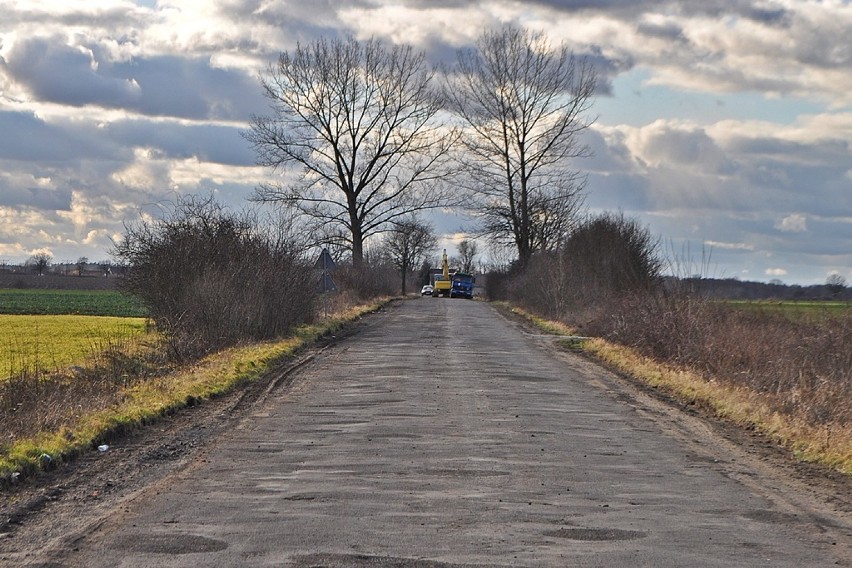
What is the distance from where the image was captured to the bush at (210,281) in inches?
1038

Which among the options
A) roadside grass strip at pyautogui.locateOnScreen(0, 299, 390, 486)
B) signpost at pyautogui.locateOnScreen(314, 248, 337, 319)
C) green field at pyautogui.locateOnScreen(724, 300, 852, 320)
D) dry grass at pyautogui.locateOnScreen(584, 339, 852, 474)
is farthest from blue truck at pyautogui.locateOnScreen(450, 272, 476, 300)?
dry grass at pyautogui.locateOnScreen(584, 339, 852, 474)

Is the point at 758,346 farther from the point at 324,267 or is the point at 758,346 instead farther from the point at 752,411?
the point at 324,267

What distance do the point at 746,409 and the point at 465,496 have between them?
708 centimetres

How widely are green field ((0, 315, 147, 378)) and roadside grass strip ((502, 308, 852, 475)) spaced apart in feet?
34.9

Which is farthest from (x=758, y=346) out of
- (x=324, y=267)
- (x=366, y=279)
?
(x=366, y=279)

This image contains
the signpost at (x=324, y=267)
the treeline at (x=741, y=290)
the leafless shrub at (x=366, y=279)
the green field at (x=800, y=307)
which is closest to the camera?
the green field at (x=800, y=307)

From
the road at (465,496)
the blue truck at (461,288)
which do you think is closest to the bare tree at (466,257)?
the blue truck at (461,288)

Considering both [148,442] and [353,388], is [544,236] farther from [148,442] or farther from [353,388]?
[148,442]

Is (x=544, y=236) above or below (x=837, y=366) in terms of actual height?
above

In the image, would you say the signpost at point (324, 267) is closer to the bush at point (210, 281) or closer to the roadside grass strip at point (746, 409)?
the bush at point (210, 281)

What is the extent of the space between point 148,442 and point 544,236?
158 ft

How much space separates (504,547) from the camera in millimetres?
7082

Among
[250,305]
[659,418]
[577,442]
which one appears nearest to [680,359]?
[659,418]

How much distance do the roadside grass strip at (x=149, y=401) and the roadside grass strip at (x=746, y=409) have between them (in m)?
7.57
